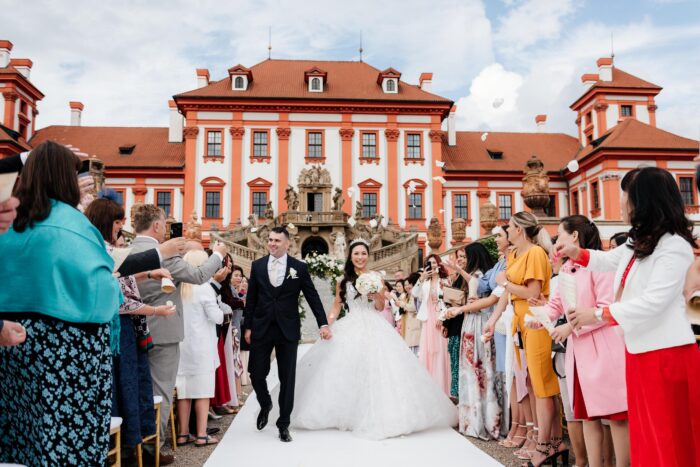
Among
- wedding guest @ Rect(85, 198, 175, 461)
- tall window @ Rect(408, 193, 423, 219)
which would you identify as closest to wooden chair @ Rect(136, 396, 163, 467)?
wedding guest @ Rect(85, 198, 175, 461)

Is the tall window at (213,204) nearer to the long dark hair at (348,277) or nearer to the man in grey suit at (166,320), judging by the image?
the long dark hair at (348,277)

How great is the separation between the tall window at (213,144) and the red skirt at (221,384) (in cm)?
3098

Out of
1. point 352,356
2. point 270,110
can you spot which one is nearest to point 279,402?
point 352,356

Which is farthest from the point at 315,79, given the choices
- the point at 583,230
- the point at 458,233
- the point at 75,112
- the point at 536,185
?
the point at 583,230

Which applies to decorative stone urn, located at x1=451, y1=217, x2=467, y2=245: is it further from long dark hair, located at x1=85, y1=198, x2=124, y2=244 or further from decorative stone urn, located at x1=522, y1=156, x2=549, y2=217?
long dark hair, located at x1=85, y1=198, x2=124, y2=244

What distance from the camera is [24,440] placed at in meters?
2.61

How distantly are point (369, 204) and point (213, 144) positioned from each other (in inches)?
442

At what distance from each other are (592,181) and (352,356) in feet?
118

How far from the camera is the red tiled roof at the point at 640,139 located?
35.9m

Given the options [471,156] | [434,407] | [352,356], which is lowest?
[434,407]

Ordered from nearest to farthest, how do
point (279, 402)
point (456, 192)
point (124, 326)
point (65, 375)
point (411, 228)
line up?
point (65, 375), point (124, 326), point (279, 402), point (411, 228), point (456, 192)

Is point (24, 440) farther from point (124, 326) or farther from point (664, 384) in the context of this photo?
point (664, 384)

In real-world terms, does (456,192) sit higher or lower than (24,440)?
higher

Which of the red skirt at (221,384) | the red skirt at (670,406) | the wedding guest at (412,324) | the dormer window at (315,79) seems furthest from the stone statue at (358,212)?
the red skirt at (670,406)
